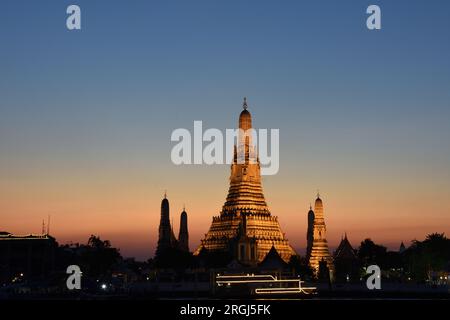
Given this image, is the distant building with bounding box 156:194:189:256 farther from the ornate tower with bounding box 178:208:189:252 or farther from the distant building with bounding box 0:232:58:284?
the distant building with bounding box 0:232:58:284

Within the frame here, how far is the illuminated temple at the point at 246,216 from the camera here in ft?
544

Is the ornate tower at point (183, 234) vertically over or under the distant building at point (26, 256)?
over

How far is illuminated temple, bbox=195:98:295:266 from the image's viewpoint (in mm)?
165875

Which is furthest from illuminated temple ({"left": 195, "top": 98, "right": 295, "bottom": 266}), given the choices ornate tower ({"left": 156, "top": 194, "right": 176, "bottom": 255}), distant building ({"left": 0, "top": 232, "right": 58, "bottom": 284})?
distant building ({"left": 0, "top": 232, "right": 58, "bottom": 284})

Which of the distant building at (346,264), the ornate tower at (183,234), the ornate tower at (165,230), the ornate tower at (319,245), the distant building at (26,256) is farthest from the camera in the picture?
the ornate tower at (183,234)

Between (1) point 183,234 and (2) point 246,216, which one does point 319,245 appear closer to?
(2) point 246,216

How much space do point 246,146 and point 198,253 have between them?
66.0ft

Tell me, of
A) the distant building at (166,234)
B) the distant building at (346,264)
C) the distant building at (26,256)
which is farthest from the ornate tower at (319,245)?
the distant building at (26,256)

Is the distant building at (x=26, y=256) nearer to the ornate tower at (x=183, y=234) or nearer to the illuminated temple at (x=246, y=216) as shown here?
the ornate tower at (x=183, y=234)

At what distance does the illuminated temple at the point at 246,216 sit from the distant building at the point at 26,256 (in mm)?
31313

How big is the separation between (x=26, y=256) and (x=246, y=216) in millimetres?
45373
